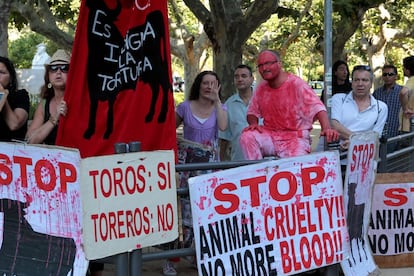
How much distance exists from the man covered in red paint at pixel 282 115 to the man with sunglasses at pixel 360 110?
0.72m

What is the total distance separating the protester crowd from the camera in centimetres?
516

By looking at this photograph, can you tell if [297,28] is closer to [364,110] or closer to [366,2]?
[366,2]

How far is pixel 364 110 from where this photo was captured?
639cm

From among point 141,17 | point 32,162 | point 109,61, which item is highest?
point 141,17

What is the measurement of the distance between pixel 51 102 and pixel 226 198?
5.37 feet

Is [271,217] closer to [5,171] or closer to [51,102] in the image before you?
[5,171]

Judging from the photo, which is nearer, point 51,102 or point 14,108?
point 51,102

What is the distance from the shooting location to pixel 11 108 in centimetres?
529

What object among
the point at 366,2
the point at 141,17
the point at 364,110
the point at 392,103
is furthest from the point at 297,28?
the point at 141,17

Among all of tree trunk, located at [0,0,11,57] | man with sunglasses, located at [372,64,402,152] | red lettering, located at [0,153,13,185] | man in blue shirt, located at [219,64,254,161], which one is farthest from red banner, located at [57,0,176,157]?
man with sunglasses, located at [372,64,402,152]

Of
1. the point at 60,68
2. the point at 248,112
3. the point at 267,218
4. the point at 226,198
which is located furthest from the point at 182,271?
the point at 60,68

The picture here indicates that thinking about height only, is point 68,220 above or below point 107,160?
below

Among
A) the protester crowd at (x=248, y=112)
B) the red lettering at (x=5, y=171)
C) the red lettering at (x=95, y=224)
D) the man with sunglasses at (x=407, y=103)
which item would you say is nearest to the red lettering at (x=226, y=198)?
the red lettering at (x=95, y=224)

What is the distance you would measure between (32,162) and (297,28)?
21.5 meters
